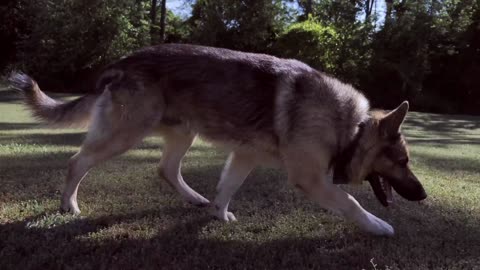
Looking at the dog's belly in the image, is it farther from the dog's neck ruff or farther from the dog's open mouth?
the dog's open mouth

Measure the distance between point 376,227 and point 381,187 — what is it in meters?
0.52

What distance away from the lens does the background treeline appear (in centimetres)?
2470

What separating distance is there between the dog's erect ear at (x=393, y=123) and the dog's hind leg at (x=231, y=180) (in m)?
1.21

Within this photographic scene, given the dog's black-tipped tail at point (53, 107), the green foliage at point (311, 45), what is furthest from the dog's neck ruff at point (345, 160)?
the green foliage at point (311, 45)

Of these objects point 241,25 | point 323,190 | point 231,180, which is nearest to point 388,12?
point 241,25

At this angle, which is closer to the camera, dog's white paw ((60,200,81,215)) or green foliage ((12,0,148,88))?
dog's white paw ((60,200,81,215))

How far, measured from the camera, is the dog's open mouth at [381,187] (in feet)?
12.8

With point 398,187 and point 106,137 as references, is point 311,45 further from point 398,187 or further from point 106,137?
point 106,137

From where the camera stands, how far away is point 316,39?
23672 mm

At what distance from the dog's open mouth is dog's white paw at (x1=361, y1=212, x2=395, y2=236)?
1.22 feet

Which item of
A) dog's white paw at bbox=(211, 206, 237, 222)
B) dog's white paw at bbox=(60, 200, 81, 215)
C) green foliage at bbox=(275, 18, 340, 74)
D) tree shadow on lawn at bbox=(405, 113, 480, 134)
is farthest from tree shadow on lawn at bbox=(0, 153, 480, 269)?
green foliage at bbox=(275, 18, 340, 74)

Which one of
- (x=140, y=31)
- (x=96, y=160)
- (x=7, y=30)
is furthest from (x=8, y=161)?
(x=7, y=30)

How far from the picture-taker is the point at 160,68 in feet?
12.9

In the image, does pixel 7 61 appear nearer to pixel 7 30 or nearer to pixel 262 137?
pixel 7 30
